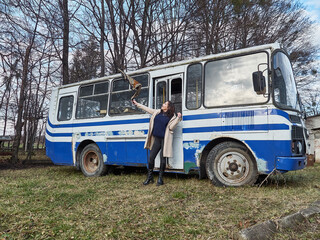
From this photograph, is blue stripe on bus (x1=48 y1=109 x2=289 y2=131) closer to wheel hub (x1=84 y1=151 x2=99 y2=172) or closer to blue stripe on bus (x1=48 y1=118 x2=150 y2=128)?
blue stripe on bus (x1=48 y1=118 x2=150 y2=128)

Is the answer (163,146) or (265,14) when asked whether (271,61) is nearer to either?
(163,146)

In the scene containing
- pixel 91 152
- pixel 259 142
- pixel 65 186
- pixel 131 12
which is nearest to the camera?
pixel 259 142

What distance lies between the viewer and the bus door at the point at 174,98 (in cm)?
601

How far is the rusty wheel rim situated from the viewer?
25.7 ft

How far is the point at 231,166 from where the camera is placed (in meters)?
5.34

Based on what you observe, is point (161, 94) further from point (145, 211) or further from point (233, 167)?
point (145, 211)

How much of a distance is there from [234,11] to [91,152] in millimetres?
9234

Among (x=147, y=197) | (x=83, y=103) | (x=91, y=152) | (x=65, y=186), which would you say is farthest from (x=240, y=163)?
(x=83, y=103)

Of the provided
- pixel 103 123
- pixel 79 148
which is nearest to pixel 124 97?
pixel 103 123

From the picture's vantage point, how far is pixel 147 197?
451 cm

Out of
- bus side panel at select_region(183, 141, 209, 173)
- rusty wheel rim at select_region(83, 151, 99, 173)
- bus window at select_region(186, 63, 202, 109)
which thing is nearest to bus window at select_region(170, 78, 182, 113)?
bus window at select_region(186, 63, 202, 109)

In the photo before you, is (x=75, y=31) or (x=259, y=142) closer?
(x=259, y=142)

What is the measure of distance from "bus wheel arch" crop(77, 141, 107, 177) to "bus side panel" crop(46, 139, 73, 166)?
38cm

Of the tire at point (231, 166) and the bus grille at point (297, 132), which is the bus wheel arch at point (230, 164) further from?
the bus grille at point (297, 132)
